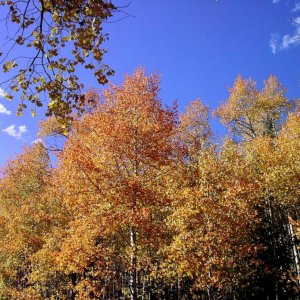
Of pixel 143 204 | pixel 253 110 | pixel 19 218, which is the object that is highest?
pixel 253 110

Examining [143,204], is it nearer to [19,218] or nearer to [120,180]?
[120,180]

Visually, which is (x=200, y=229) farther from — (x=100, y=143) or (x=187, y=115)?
(x=187, y=115)

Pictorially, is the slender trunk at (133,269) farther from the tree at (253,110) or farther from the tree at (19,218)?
the tree at (253,110)

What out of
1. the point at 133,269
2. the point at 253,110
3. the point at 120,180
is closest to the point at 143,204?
the point at 120,180

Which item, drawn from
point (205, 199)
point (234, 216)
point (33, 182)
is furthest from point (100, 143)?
point (33, 182)

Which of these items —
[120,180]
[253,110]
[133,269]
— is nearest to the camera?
[133,269]

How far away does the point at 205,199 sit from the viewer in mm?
14680

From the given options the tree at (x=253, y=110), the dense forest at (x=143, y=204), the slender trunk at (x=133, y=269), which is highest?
the tree at (x=253, y=110)

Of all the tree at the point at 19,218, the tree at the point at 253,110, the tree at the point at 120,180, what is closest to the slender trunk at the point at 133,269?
the tree at the point at 120,180

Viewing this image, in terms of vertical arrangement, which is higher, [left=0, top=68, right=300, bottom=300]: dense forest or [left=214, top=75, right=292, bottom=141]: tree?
[left=214, top=75, right=292, bottom=141]: tree

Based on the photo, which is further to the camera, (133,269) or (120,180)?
(120,180)

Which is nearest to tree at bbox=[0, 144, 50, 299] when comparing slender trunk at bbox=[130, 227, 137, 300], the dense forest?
the dense forest

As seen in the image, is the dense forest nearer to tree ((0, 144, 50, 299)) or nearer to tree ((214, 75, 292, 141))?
tree ((0, 144, 50, 299))

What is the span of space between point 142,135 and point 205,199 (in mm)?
3736
